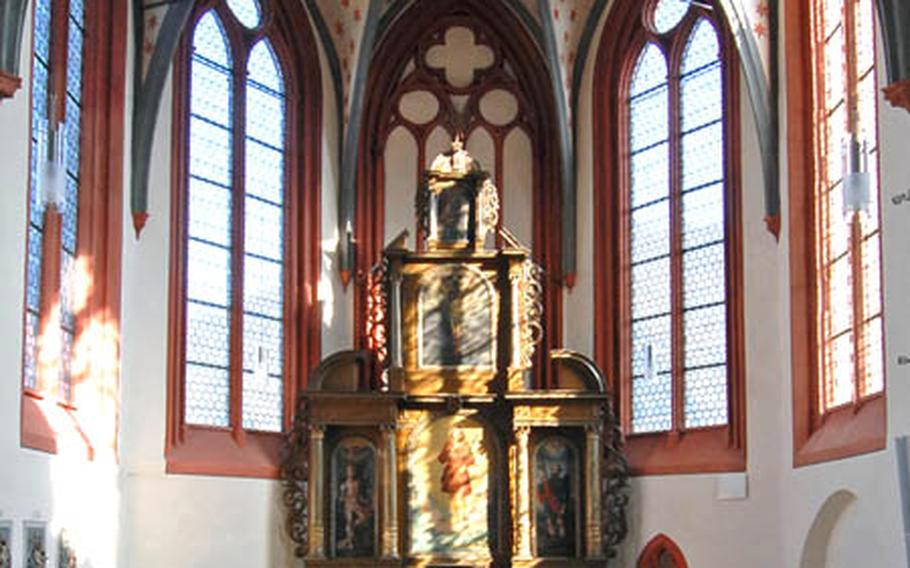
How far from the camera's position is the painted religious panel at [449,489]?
19.0 m

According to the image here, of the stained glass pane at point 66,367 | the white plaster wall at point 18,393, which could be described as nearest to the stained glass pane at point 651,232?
the stained glass pane at point 66,367

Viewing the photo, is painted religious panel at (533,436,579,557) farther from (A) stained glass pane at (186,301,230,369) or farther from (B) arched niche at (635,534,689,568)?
(A) stained glass pane at (186,301,230,369)

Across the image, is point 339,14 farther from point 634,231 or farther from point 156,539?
point 156,539

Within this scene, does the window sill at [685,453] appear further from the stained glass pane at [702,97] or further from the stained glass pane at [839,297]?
the stained glass pane at [702,97]

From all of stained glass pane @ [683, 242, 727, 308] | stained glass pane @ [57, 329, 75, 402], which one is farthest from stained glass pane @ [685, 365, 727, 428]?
stained glass pane @ [57, 329, 75, 402]

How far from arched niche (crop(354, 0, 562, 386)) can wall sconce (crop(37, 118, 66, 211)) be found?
30.2 ft

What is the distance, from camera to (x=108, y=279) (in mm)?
17078

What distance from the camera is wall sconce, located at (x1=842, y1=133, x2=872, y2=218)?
11.4m

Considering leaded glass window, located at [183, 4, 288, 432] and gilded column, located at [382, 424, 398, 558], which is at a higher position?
leaded glass window, located at [183, 4, 288, 432]

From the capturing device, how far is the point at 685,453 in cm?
1875

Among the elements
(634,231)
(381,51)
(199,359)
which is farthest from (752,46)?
(199,359)

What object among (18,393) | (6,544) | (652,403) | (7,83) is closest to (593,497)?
(652,403)

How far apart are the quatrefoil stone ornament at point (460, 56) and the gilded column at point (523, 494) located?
A: 517cm

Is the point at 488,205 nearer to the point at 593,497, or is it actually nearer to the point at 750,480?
the point at 593,497
